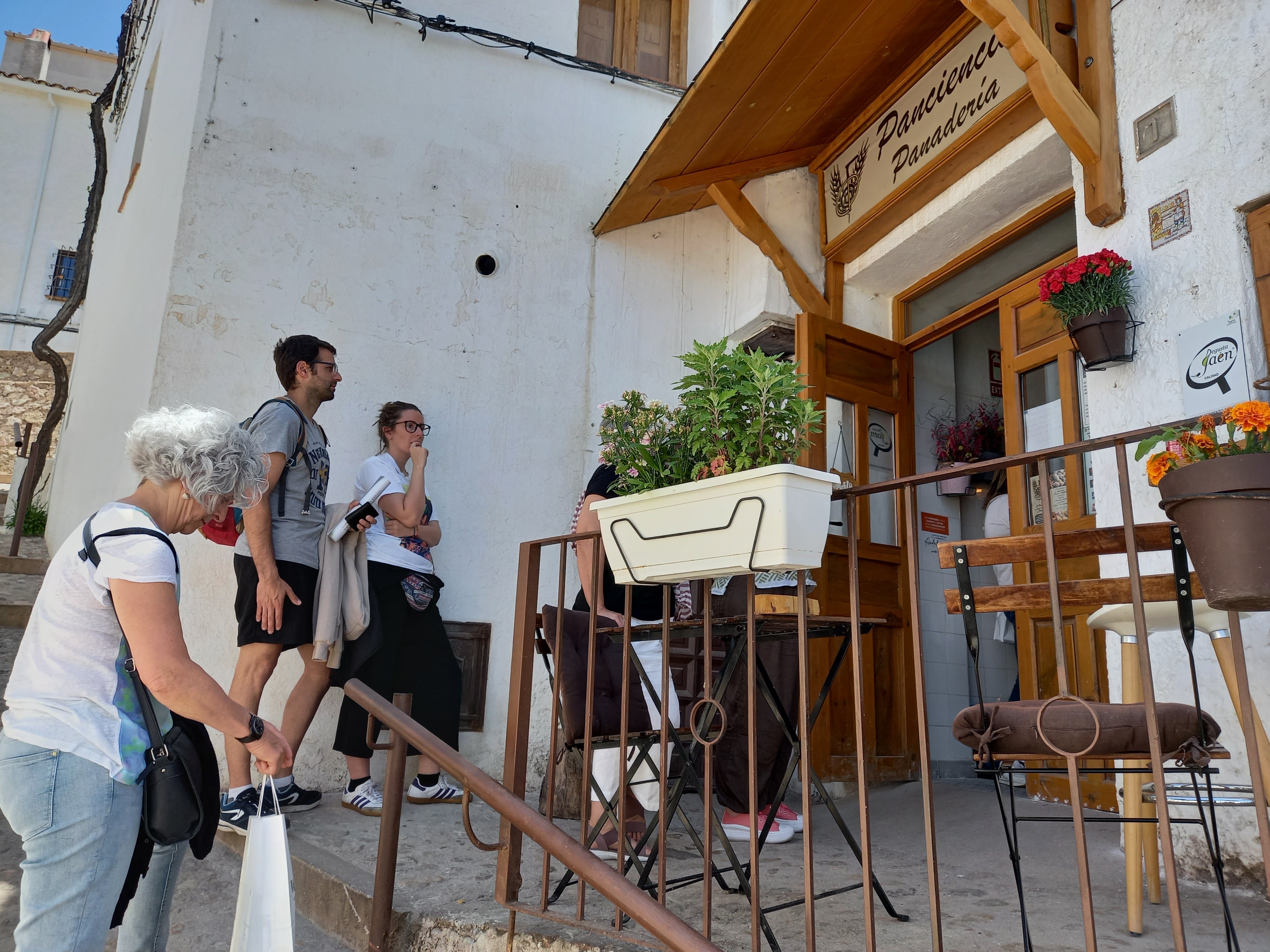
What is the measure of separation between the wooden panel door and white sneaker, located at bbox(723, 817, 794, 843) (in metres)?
1.18

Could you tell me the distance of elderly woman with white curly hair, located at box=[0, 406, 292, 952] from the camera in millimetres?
1756

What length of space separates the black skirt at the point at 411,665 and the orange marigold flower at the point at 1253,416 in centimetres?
331

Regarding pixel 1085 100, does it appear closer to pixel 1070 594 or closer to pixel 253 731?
pixel 1070 594

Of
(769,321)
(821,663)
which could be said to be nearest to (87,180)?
(769,321)

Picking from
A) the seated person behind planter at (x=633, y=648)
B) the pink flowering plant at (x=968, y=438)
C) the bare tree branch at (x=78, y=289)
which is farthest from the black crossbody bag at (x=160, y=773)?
the bare tree branch at (x=78, y=289)

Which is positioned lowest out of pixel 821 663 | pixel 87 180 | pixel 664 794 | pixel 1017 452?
pixel 664 794

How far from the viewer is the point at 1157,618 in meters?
2.30

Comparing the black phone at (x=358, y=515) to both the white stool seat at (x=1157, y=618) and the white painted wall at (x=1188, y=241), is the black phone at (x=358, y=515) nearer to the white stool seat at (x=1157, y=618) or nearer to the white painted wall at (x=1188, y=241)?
the white stool seat at (x=1157, y=618)

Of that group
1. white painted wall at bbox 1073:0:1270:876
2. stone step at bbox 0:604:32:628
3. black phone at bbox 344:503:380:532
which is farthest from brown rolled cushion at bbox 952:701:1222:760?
stone step at bbox 0:604:32:628

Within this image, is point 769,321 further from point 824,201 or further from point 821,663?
point 821,663

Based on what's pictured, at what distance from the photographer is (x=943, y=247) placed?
4906 millimetres

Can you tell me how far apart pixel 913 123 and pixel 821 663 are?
2753 millimetres

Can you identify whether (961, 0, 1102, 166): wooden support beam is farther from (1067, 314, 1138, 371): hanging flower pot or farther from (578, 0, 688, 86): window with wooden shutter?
(578, 0, 688, 86): window with wooden shutter

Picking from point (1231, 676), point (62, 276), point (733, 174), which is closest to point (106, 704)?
point (1231, 676)
